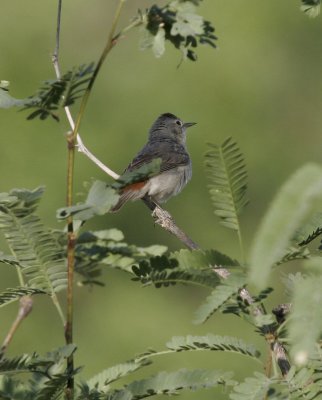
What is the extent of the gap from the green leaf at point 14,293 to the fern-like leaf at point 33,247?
0.02m

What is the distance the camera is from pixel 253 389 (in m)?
1.84

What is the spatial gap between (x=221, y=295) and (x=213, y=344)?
275 millimetres

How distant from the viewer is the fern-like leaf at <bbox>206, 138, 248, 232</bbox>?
195 cm

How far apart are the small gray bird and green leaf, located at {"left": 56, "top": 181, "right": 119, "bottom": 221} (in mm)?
3902

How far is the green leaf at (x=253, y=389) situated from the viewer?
1.83 meters

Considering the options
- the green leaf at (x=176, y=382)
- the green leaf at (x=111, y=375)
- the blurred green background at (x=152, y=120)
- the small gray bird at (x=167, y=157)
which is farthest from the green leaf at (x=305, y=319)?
the blurred green background at (x=152, y=120)

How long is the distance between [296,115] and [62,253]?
1086 centimetres

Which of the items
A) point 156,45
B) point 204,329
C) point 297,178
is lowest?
point 297,178

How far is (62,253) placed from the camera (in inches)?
79.6

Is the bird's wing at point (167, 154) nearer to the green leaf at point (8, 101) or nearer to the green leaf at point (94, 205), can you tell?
the green leaf at point (8, 101)

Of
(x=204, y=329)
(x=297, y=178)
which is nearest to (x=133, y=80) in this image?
(x=204, y=329)

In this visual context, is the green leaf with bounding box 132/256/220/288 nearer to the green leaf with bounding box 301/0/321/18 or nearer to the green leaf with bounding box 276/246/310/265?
the green leaf with bounding box 276/246/310/265

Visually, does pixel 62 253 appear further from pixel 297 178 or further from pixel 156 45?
pixel 297 178

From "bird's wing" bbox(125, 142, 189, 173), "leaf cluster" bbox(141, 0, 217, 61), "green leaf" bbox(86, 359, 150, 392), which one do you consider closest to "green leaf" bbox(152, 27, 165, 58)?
"leaf cluster" bbox(141, 0, 217, 61)
